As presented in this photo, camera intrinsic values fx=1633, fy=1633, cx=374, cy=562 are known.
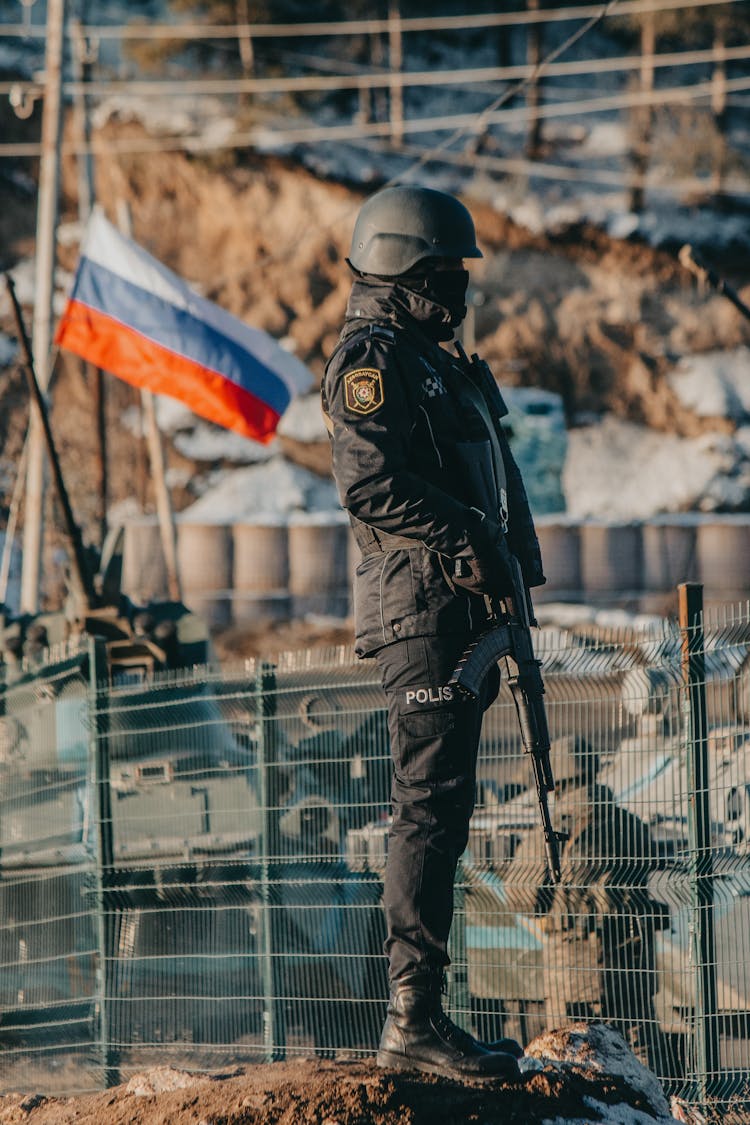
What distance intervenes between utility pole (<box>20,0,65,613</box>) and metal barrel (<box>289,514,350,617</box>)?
14594mm


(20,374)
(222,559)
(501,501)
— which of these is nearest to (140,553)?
(222,559)

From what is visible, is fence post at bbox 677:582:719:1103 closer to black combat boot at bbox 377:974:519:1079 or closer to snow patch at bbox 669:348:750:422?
black combat boot at bbox 377:974:519:1079

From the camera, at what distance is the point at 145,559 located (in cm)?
3000

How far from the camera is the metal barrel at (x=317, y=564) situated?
30.9 meters

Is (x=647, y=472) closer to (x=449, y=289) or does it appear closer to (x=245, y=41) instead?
(x=245, y=41)

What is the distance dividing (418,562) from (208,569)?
1032 inches

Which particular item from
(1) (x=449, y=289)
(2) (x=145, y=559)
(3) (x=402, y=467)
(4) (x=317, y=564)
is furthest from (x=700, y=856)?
(4) (x=317, y=564)

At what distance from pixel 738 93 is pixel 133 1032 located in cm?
4179

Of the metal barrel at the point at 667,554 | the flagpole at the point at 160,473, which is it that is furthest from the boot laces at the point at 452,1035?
the metal barrel at the point at 667,554

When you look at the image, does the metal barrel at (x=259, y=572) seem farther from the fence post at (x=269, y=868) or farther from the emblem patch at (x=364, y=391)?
the emblem patch at (x=364, y=391)

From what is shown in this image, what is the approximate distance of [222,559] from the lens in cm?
3075

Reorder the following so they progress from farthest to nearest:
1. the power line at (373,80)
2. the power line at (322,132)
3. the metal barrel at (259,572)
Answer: the power line at (373,80) → the power line at (322,132) → the metal barrel at (259,572)

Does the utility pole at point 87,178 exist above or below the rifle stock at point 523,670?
above

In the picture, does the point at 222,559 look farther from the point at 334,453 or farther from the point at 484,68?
the point at 334,453
